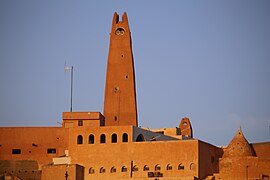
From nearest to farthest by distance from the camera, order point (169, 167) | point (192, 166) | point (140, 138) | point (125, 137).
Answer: point (192, 166)
point (169, 167)
point (125, 137)
point (140, 138)

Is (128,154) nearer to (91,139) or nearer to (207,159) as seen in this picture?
(91,139)

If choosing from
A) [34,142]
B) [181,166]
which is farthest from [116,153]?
A: [34,142]

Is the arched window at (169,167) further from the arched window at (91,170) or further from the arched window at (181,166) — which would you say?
the arched window at (91,170)

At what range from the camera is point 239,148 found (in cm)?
6919

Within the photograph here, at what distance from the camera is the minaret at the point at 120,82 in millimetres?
79188

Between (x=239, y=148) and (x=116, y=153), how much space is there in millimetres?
10254

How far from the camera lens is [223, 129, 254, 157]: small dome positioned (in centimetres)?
6894

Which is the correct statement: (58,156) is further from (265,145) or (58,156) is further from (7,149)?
(265,145)

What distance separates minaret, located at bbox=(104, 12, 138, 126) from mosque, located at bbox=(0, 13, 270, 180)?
95 mm

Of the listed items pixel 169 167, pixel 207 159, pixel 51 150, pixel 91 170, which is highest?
pixel 51 150

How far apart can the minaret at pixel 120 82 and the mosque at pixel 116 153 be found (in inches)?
3.7

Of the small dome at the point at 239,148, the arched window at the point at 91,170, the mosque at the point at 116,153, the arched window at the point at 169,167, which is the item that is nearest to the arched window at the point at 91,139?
the mosque at the point at 116,153

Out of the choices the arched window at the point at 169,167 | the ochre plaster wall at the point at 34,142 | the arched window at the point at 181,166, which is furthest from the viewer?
the ochre plaster wall at the point at 34,142

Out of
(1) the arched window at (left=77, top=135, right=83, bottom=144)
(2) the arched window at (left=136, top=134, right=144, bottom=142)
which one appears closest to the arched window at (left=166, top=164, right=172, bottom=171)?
(2) the arched window at (left=136, top=134, right=144, bottom=142)
